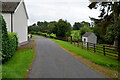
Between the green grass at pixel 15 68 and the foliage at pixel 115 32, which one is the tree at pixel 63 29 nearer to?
the foliage at pixel 115 32

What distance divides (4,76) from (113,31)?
8.91 metres

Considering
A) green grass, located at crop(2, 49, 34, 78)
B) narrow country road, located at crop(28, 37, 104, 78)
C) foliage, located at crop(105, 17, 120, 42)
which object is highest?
foliage, located at crop(105, 17, 120, 42)

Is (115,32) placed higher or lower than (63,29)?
Answer: lower

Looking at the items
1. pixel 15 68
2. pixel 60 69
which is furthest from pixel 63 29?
pixel 15 68

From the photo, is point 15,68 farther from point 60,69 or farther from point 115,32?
point 115,32

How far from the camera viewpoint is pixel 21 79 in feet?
17.7

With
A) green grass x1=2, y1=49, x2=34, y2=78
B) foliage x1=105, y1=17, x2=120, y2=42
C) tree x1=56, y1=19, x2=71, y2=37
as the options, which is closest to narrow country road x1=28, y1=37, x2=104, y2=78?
green grass x1=2, y1=49, x2=34, y2=78

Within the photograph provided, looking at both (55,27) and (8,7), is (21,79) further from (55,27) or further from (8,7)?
(55,27)

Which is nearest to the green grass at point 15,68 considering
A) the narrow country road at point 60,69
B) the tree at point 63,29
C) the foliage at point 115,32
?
the narrow country road at point 60,69

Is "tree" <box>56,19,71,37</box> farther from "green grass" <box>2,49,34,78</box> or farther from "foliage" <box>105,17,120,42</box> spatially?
"green grass" <box>2,49,34,78</box>

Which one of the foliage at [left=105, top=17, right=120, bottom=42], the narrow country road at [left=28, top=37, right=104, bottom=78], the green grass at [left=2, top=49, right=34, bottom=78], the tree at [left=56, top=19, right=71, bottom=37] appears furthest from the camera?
the tree at [left=56, top=19, right=71, bottom=37]

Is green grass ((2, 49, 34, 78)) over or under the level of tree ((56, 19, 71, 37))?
under

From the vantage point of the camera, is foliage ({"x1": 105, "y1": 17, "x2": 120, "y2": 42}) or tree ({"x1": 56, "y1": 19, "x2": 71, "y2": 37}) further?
tree ({"x1": 56, "y1": 19, "x2": 71, "y2": 37})

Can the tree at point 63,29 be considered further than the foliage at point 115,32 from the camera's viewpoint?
Yes
